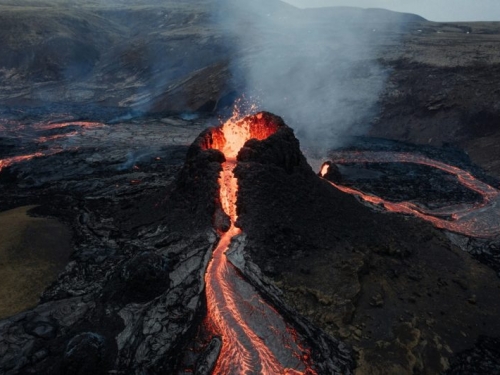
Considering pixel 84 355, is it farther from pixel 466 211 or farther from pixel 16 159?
pixel 16 159

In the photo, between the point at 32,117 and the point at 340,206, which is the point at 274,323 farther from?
the point at 32,117

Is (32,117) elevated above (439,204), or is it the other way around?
(439,204)

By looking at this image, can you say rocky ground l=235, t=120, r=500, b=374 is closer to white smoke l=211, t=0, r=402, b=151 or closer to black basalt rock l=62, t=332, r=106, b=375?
black basalt rock l=62, t=332, r=106, b=375

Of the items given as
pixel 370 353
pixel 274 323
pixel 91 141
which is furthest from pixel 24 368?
pixel 91 141

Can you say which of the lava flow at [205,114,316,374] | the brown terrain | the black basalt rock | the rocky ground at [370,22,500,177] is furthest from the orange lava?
the rocky ground at [370,22,500,177]

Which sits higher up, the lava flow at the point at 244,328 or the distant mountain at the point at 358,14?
the distant mountain at the point at 358,14

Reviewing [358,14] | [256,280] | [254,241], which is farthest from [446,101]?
[358,14]

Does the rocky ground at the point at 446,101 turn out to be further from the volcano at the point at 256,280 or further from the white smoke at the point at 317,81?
the volcano at the point at 256,280

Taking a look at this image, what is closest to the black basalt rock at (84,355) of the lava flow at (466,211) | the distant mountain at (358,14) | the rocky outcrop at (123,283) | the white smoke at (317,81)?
the rocky outcrop at (123,283)
